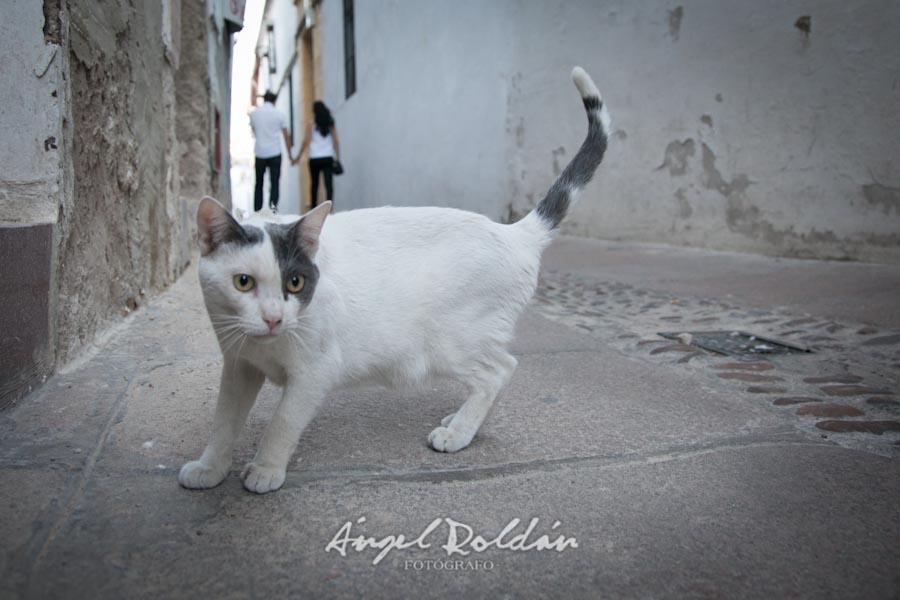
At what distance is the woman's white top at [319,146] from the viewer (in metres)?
9.92

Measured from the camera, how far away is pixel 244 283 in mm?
1559

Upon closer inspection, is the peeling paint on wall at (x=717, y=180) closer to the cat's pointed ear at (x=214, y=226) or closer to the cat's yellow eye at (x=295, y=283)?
the cat's yellow eye at (x=295, y=283)

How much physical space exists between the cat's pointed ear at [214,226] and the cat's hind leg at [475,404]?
0.80 meters

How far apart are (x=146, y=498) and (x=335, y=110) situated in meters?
14.8

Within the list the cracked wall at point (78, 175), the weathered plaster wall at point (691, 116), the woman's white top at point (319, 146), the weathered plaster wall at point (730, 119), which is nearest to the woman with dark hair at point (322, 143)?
the woman's white top at point (319, 146)

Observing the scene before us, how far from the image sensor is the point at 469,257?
1969mm

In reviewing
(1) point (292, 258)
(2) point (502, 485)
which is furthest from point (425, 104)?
(2) point (502, 485)

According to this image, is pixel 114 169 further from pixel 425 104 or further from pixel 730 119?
pixel 425 104

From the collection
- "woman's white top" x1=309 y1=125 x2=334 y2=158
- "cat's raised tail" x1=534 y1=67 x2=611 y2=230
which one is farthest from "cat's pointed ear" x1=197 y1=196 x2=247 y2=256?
"woman's white top" x1=309 y1=125 x2=334 y2=158

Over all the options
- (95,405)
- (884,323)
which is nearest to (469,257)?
(95,405)

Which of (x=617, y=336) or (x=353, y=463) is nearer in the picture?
(x=353, y=463)

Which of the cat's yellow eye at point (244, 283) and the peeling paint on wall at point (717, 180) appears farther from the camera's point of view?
the peeling paint on wall at point (717, 180)

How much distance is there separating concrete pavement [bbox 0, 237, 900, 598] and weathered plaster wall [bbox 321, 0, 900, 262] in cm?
235

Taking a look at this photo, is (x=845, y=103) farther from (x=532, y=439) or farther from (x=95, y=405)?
(x=95, y=405)
